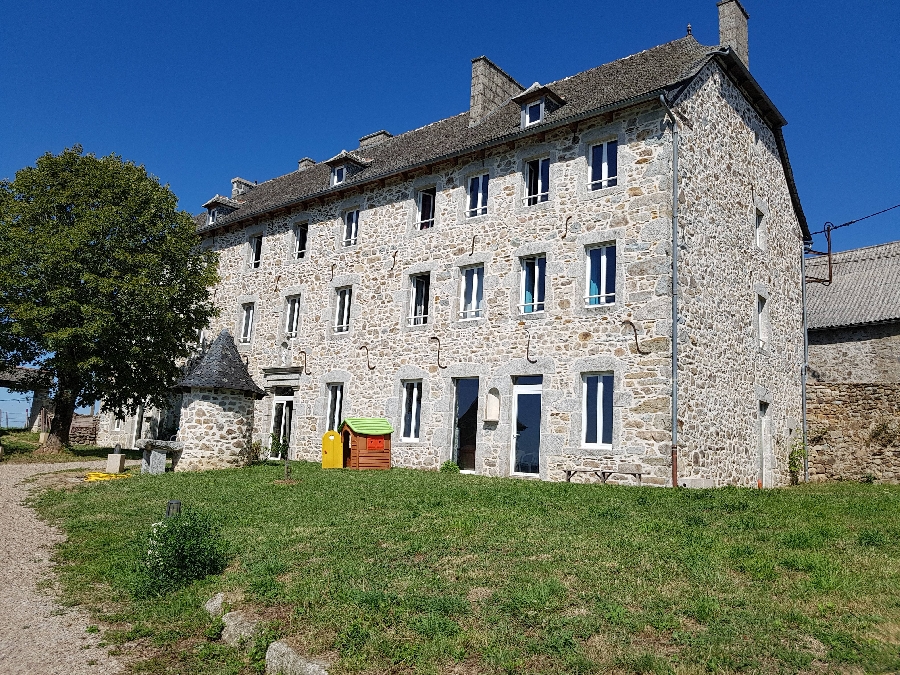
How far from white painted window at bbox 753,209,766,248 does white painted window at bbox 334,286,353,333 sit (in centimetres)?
1150

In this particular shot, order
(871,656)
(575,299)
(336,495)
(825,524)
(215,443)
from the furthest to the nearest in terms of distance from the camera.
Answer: (215,443) < (575,299) < (336,495) < (825,524) < (871,656)

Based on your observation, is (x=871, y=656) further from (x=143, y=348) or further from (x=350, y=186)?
(x=143, y=348)

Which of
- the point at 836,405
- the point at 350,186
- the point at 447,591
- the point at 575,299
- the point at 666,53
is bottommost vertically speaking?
the point at 447,591

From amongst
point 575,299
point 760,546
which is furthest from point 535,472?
point 760,546

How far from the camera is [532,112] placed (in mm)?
15891

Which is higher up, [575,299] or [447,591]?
[575,299]

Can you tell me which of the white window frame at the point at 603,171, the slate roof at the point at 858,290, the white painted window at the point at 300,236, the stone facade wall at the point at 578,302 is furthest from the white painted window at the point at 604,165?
the slate roof at the point at 858,290

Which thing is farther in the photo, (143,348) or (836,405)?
(143,348)

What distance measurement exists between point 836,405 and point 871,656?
52.6ft

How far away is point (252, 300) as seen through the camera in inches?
887

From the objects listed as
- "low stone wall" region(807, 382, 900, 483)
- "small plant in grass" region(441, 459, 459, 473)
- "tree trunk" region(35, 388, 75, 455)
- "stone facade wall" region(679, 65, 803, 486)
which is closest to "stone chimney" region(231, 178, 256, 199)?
"tree trunk" region(35, 388, 75, 455)

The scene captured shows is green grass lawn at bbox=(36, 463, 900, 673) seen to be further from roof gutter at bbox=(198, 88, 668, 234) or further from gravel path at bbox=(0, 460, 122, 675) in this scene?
roof gutter at bbox=(198, 88, 668, 234)

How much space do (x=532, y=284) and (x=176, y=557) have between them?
33.5ft

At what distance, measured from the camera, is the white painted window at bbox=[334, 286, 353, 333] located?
64.1 feet
